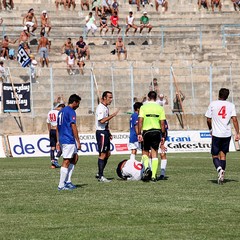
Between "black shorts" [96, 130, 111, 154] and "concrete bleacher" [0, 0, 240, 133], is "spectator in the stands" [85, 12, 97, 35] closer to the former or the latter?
"concrete bleacher" [0, 0, 240, 133]

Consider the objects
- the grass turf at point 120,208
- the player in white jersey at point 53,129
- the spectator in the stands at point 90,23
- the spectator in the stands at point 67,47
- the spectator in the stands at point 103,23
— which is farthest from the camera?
the spectator in the stands at point 103,23

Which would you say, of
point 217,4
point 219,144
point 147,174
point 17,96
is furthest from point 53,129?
point 217,4

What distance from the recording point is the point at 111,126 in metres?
46.1

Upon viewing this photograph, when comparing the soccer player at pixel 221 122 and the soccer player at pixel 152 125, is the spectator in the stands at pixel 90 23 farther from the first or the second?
the soccer player at pixel 221 122

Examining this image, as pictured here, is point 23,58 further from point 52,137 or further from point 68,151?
point 68,151

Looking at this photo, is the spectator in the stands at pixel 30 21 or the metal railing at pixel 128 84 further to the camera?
the spectator in the stands at pixel 30 21

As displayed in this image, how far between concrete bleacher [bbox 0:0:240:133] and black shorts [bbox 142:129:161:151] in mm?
22291

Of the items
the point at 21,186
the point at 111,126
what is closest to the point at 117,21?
the point at 111,126

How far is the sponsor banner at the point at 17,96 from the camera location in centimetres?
4528

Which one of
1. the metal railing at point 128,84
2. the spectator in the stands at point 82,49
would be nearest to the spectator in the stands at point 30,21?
the spectator in the stands at point 82,49

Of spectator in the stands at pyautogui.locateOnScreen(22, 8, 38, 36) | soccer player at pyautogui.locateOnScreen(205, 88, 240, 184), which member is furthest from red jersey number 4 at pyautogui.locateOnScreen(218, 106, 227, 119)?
spectator in the stands at pyautogui.locateOnScreen(22, 8, 38, 36)

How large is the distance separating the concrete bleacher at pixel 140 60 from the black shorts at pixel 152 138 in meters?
22.3

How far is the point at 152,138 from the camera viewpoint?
22969 millimetres

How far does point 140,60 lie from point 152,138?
2904 cm
